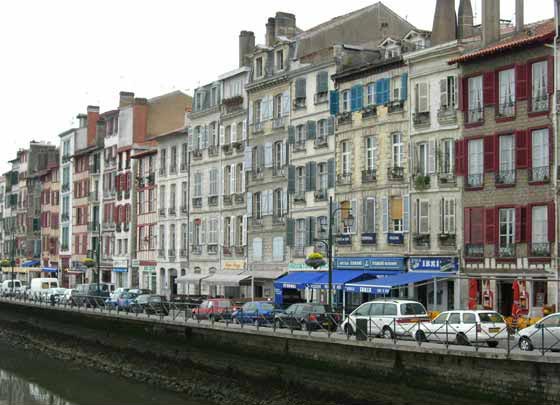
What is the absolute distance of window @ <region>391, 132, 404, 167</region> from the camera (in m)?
52.1

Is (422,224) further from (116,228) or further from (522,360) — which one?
(116,228)

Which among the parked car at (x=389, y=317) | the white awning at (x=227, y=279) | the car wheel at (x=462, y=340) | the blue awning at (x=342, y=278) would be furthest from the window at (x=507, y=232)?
the white awning at (x=227, y=279)

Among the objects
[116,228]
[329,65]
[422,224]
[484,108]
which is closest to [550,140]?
[484,108]

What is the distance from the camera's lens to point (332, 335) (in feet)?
118

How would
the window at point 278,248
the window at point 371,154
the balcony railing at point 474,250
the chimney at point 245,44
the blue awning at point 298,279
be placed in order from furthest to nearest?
the chimney at point 245,44 < the window at point 278,248 < the blue awning at point 298,279 < the window at point 371,154 < the balcony railing at point 474,250

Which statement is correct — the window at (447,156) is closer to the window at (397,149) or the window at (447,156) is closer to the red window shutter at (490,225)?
the window at (397,149)

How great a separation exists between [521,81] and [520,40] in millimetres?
1734

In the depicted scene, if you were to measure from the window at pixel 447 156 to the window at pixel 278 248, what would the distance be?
597 inches

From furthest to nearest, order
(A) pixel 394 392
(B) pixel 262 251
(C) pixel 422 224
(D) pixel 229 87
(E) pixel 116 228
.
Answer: (E) pixel 116 228
(D) pixel 229 87
(B) pixel 262 251
(C) pixel 422 224
(A) pixel 394 392

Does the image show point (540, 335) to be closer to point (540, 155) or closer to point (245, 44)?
point (540, 155)

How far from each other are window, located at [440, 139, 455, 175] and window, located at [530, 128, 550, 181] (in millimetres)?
4941

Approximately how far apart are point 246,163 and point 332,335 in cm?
3062

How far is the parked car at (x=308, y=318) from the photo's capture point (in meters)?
37.4

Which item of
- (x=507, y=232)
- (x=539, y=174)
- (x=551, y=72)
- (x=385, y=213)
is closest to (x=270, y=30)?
(x=385, y=213)
